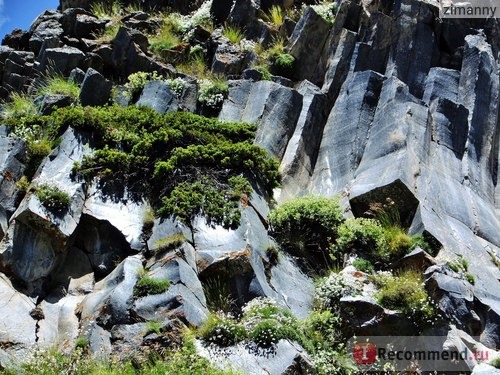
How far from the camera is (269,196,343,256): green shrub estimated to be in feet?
54.4

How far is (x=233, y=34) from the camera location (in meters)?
24.3


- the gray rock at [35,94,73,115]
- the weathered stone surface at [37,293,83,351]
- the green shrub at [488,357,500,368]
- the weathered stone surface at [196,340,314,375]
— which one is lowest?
the green shrub at [488,357,500,368]

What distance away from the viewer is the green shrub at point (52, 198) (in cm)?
1562

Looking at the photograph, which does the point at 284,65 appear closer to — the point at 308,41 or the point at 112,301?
the point at 308,41

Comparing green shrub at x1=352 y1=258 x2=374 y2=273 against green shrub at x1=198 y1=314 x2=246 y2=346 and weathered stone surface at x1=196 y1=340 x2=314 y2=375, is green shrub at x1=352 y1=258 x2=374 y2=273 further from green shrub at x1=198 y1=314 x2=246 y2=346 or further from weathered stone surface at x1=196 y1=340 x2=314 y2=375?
green shrub at x1=198 y1=314 x2=246 y2=346

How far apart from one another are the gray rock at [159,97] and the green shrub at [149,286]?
6.85m

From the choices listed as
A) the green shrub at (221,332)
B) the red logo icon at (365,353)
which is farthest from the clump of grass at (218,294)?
the red logo icon at (365,353)

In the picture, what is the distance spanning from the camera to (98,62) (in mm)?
22844

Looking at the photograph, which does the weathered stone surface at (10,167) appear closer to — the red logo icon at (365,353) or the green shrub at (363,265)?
the green shrub at (363,265)

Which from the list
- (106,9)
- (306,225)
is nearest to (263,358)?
(306,225)

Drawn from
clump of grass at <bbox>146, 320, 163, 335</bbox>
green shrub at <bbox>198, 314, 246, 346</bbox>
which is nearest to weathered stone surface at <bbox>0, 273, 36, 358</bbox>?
clump of grass at <bbox>146, 320, 163, 335</bbox>

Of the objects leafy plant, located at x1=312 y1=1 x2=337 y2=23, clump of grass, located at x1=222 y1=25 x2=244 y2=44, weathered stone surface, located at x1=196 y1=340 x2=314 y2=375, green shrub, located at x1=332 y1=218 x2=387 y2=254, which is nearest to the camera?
weathered stone surface, located at x1=196 y1=340 x2=314 y2=375

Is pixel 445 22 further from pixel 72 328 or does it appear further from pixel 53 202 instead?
pixel 72 328

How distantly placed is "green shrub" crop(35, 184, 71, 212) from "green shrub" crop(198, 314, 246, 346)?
450 centimetres
